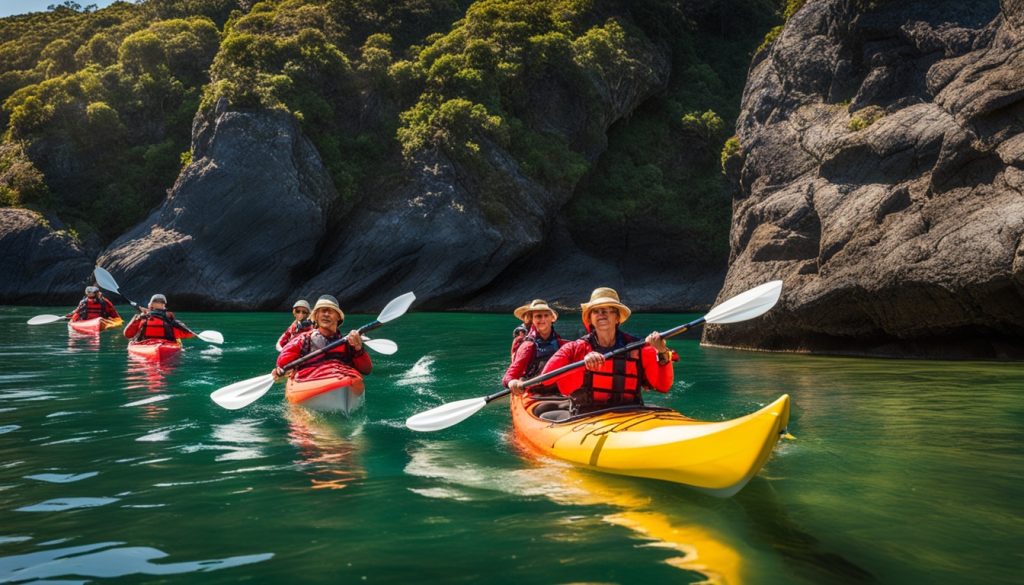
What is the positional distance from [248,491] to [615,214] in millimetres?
29369

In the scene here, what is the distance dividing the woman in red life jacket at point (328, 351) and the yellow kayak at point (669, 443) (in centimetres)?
307

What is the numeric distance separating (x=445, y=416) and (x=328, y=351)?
276 cm

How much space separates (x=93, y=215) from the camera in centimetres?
3441

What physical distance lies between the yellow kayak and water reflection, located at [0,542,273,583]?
2.36 metres

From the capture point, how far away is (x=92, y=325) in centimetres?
1775

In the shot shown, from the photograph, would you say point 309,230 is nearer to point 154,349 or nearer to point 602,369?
point 154,349

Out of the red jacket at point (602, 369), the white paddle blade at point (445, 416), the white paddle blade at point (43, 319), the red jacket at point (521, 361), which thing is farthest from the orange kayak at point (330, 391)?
the white paddle blade at point (43, 319)

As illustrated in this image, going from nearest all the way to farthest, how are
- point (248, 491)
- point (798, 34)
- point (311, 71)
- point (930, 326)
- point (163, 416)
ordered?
point (248, 491) → point (163, 416) → point (930, 326) → point (798, 34) → point (311, 71)

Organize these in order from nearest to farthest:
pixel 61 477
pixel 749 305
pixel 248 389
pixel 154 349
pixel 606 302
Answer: pixel 61 477 < pixel 606 302 < pixel 749 305 < pixel 248 389 < pixel 154 349

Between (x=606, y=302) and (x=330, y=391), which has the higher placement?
(x=606, y=302)

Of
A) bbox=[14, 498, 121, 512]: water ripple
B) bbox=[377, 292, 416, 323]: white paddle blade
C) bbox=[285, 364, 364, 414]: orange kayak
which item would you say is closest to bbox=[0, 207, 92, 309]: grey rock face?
bbox=[377, 292, 416, 323]: white paddle blade

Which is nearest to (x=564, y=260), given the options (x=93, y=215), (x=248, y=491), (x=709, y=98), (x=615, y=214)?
(x=615, y=214)

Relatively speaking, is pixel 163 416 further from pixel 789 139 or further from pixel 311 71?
pixel 311 71

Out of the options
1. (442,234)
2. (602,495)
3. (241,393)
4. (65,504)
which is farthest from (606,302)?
(442,234)
